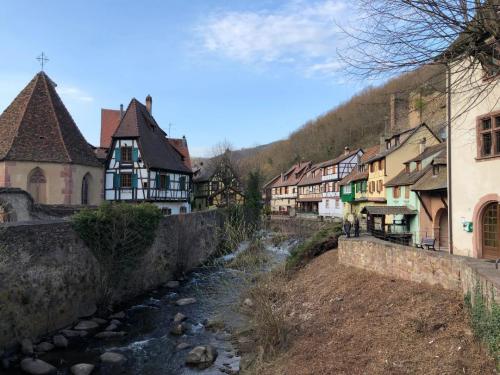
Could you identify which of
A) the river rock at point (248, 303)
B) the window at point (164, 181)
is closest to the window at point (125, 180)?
the window at point (164, 181)

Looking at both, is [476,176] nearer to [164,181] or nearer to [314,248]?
[314,248]

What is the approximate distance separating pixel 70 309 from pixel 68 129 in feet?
58.0

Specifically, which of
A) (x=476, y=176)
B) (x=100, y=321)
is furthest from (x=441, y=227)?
(x=100, y=321)

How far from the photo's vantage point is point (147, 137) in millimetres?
35938

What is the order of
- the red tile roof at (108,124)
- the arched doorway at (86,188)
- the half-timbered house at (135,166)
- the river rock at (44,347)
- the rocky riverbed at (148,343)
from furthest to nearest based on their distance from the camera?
1. the red tile roof at (108,124)
2. the half-timbered house at (135,166)
3. the arched doorway at (86,188)
4. the river rock at (44,347)
5. the rocky riverbed at (148,343)

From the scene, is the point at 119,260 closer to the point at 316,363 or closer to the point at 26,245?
the point at 26,245

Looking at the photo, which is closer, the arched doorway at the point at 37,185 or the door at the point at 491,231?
the door at the point at 491,231

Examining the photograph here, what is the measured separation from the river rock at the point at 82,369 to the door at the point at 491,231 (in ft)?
42.8

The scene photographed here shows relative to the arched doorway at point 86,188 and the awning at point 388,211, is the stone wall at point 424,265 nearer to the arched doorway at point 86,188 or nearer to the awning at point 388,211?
the awning at point 388,211

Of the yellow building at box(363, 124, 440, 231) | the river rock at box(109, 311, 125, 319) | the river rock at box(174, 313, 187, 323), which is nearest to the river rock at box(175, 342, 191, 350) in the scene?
the river rock at box(174, 313, 187, 323)

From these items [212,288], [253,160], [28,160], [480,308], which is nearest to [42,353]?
[212,288]

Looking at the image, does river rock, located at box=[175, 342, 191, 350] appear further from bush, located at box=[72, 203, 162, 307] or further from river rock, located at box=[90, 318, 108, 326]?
bush, located at box=[72, 203, 162, 307]

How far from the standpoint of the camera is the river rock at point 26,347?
12467 mm

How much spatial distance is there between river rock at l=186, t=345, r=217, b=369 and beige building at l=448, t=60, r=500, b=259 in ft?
31.3
